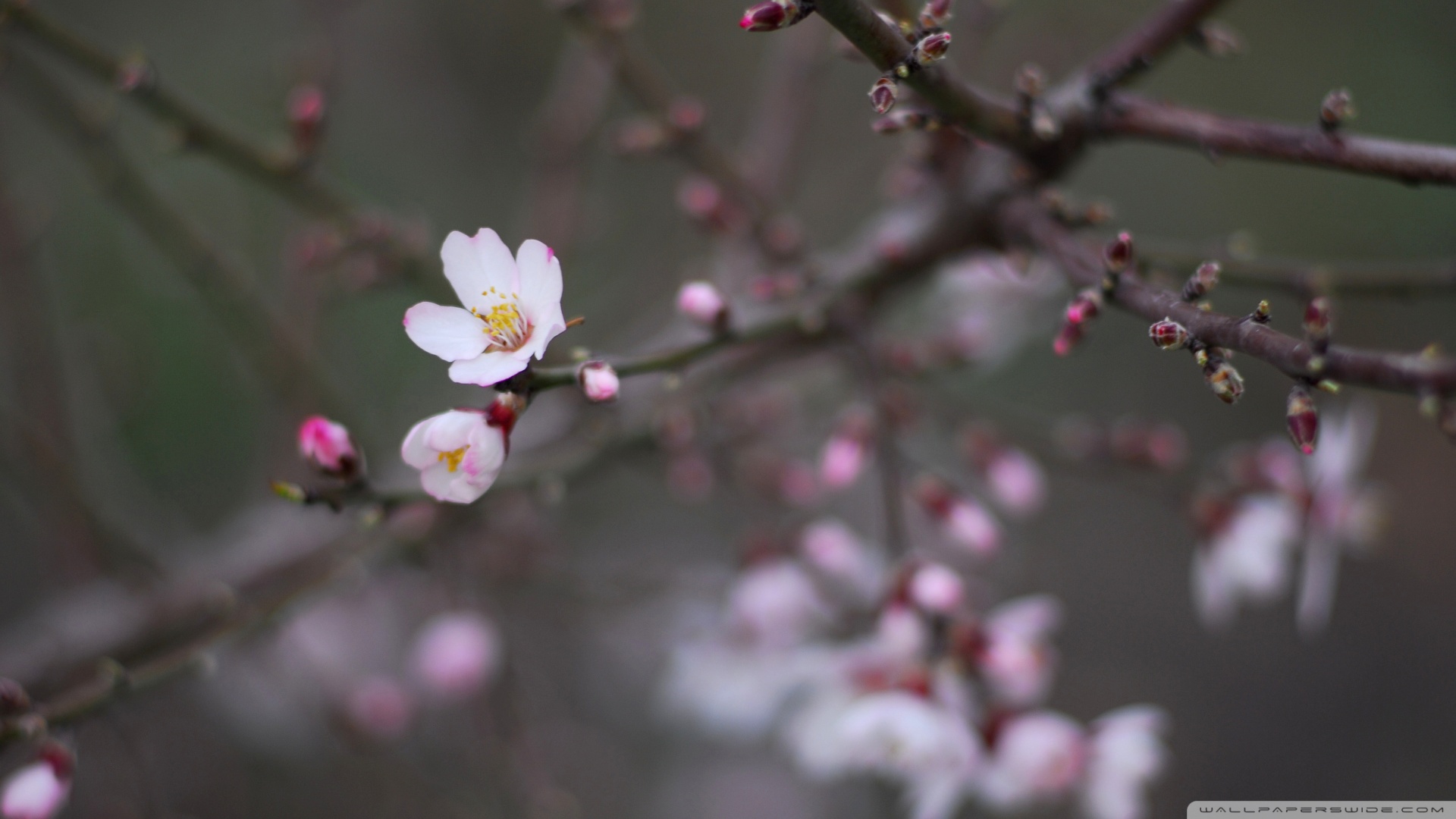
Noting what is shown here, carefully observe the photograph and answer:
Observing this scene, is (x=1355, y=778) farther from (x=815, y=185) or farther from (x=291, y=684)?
(x=291, y=684)

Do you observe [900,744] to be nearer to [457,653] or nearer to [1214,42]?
[457,653]

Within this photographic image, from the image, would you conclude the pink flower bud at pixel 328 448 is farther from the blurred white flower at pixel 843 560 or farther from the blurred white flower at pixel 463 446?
the blurred white flower at pixel 843 560

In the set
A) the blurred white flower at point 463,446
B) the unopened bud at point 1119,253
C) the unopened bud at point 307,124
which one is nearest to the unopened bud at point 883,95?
the unopened bud at point 1119,253

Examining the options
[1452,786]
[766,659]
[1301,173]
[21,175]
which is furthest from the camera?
[1301,173]

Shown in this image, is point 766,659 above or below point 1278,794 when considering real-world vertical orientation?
below

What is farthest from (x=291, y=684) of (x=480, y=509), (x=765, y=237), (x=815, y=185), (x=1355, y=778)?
(x=1355, y=778)
